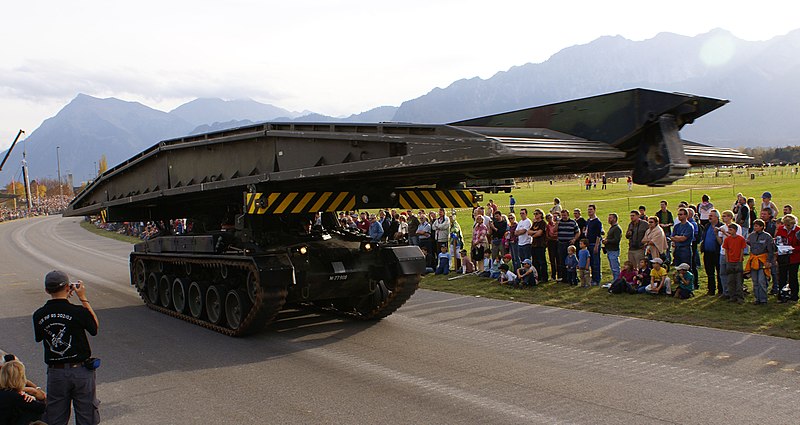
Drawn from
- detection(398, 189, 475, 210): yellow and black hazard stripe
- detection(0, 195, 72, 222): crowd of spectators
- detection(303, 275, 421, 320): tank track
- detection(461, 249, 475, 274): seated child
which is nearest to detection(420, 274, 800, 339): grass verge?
detection(461, 249, 475, 274): seated child

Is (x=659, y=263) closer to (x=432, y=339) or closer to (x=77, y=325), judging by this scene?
(x=432, y=339)

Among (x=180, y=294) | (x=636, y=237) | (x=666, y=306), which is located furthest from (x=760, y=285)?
(x=180, y=294)

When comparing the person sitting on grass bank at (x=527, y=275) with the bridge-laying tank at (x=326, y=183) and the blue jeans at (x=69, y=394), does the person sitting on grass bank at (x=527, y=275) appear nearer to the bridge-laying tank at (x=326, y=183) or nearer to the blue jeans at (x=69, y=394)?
the bridge-laying tank at (x=326, y=183)

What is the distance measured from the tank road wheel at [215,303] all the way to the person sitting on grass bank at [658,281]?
7779 millimetres

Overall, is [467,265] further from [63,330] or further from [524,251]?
[63,330]

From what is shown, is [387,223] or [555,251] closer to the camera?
[555,251]

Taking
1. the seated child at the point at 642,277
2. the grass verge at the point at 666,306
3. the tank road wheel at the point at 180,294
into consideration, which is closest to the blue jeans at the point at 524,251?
the grass verge at the point at 666,306

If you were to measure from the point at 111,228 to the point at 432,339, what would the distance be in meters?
45.4

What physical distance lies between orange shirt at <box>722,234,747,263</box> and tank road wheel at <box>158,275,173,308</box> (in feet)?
33.4

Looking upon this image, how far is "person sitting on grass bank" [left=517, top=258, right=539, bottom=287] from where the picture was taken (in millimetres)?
14453

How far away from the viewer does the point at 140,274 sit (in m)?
14.4

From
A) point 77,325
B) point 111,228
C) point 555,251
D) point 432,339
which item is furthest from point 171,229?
point 111,228

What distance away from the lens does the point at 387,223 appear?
65.4 feet

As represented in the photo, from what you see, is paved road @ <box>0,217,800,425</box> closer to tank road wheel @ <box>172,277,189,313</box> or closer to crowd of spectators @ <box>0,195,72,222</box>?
tank road wheel @ <box>172,277,189,313</box>
